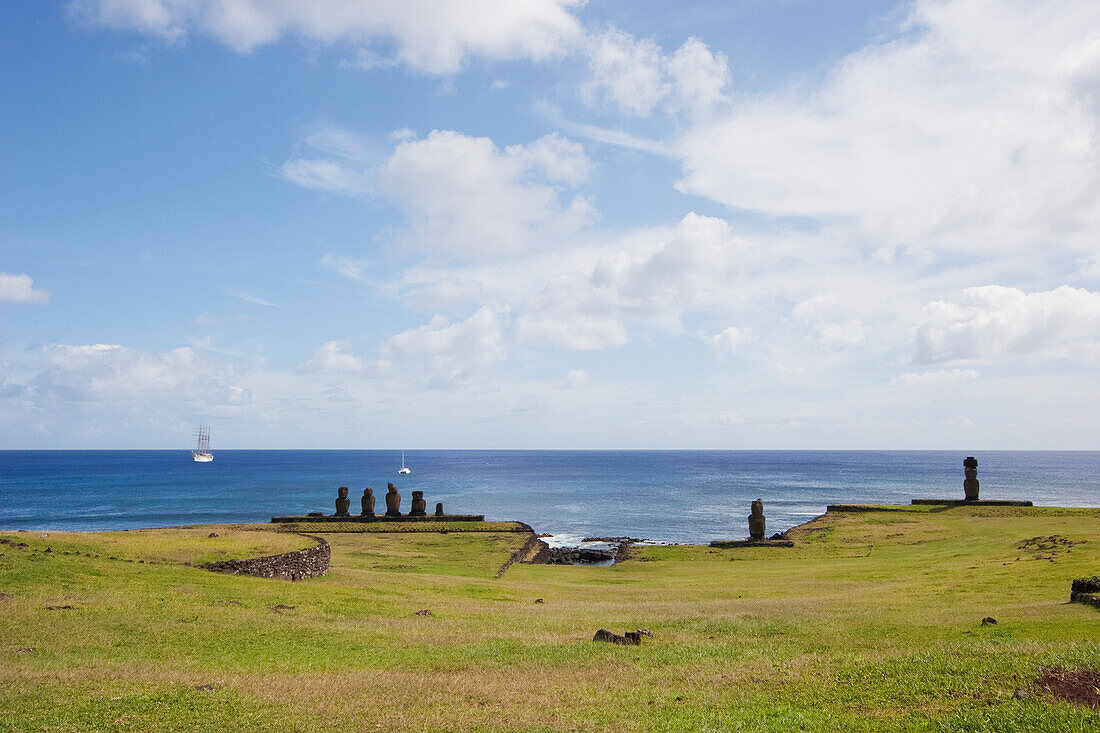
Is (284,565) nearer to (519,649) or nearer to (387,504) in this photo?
(519,649)

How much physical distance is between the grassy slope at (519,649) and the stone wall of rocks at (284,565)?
54.3 inches

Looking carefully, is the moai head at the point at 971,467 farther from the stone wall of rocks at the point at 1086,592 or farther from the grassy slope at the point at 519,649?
the stone wall of rocks at the point at 1086,592

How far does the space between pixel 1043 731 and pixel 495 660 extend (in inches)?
459

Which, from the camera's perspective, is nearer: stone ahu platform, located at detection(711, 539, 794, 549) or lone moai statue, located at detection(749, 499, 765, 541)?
stone ahu platform, located at detection(711, 539, 794, 549)

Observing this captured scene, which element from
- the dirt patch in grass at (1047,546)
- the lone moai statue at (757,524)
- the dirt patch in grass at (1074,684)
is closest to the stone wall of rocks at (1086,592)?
the dirt patch in grass at (1074,684)

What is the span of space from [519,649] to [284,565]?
20182mm

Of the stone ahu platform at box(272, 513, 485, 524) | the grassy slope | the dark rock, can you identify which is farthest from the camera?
the stone ahu platform at box(272, 513, 485, 524)

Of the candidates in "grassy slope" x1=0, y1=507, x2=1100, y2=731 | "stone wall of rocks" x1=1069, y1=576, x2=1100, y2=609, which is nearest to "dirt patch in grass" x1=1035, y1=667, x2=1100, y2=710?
"grassy slope" x1=0, y1=507, x2=1100, y2=731

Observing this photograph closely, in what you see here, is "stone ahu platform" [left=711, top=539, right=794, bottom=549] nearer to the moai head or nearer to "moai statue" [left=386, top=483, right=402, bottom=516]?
the moai head

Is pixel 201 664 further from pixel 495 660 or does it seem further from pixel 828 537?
pixel 828 537

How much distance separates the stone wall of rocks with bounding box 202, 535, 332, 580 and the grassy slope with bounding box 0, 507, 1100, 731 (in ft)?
4.52

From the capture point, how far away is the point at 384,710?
13508 millimetres

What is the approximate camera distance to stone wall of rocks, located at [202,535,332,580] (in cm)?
3350

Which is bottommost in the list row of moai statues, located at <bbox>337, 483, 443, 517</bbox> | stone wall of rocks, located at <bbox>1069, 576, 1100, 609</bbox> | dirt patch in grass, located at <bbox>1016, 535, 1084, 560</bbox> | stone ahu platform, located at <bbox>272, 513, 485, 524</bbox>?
stone ahu platform, located at <bbox>272, 513, 485, 524</bbox>
